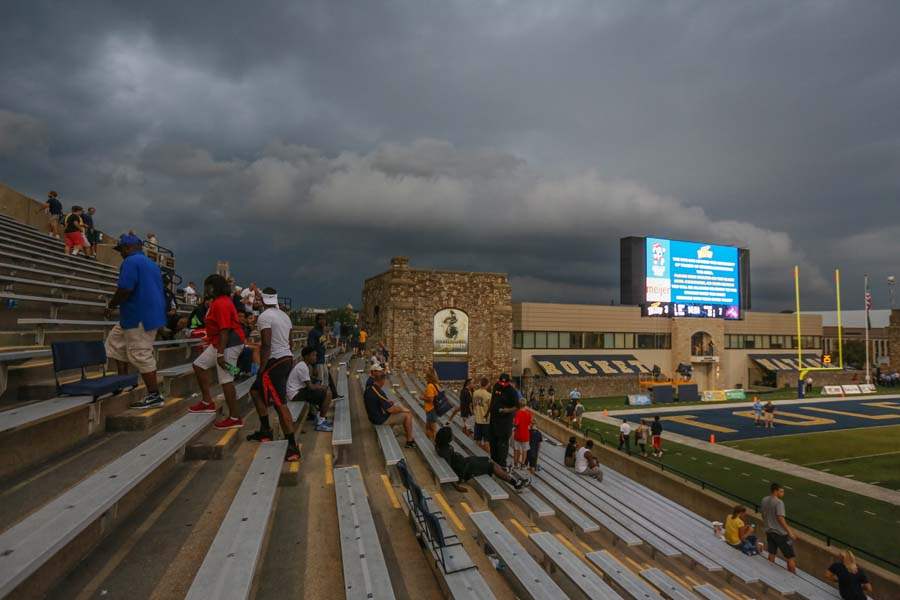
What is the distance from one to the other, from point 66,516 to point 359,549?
2.20 metres

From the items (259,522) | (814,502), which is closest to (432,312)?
(814,502)

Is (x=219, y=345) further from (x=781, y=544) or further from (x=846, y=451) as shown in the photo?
(x=846, y=451)

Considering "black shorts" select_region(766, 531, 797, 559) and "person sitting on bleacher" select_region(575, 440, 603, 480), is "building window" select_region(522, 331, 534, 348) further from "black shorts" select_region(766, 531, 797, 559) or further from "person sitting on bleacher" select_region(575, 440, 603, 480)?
"black shorts" select_region(766, 531, 797, 559)

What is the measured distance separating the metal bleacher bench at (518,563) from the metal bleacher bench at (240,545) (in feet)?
7.66

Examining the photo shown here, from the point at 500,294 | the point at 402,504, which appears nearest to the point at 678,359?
the point at 500,294

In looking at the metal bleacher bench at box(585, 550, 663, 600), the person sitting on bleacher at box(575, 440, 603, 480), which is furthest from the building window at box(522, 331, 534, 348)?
the metal bleacher bench at box(585, 550, 663, 600)

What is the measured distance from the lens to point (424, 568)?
4656mm

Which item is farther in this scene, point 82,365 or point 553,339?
point 553,339

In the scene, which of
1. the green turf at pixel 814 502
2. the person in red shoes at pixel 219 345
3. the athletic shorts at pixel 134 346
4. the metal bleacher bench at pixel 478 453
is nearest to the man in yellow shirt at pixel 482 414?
the metal bleacher bench at pixel 478 453

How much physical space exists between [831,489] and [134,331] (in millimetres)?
18842

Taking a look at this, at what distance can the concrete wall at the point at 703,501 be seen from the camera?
8742mm

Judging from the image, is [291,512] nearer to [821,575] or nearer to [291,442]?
[291,442]

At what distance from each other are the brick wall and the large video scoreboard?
11627 mm

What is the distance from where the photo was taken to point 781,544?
8.93m
